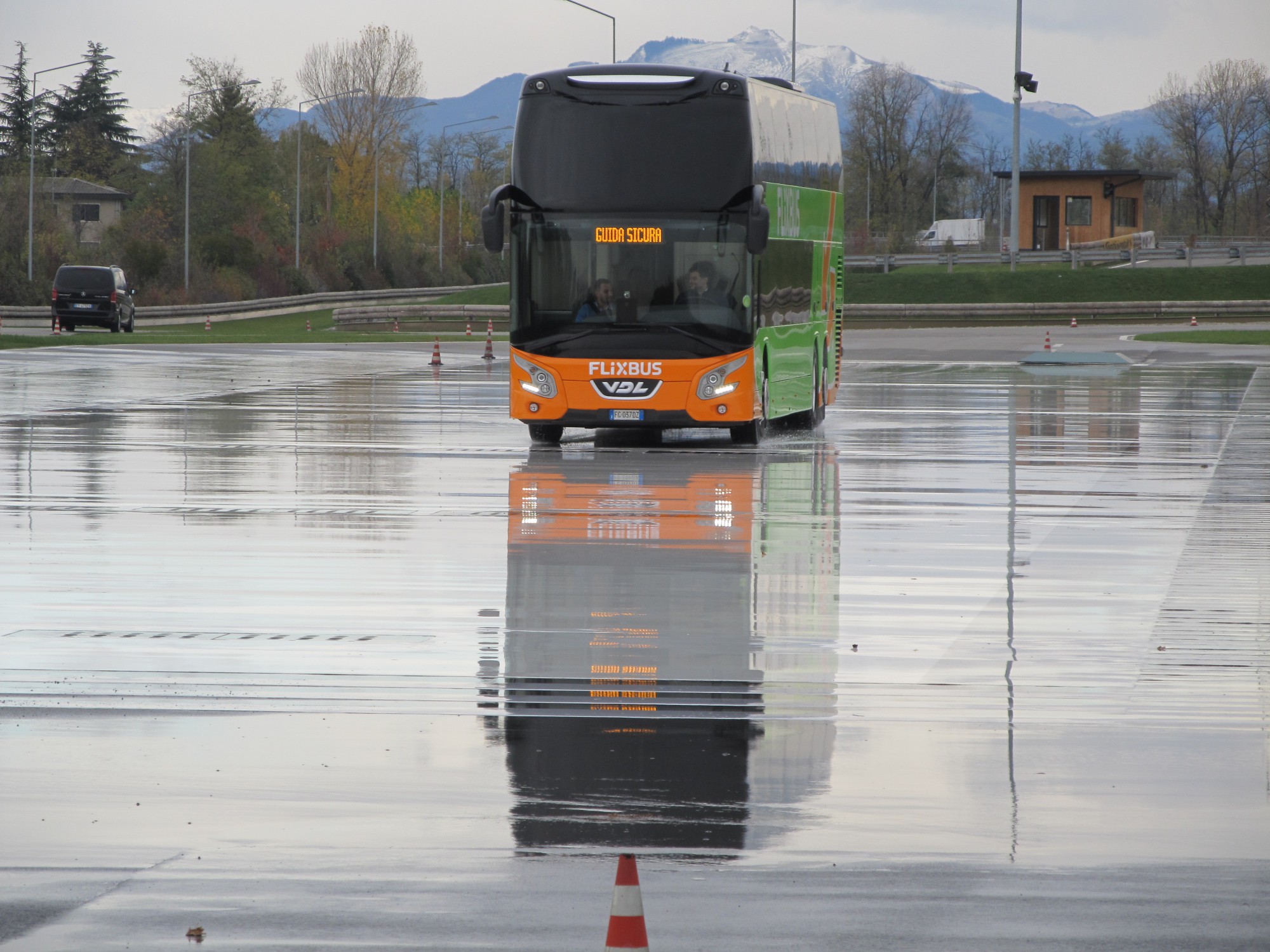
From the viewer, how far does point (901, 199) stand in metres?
134

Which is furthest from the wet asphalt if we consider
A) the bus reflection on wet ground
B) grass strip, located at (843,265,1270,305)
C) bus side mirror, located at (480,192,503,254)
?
grass strip, located at (843,265,1270,305)

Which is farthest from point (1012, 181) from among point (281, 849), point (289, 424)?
point (281, 849)

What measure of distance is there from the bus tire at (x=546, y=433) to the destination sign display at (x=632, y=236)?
94.1 inches

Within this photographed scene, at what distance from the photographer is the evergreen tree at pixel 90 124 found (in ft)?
427

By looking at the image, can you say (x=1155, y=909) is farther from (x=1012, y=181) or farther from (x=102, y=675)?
(x=1012, y=181)

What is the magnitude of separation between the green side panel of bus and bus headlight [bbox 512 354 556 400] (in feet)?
7.42

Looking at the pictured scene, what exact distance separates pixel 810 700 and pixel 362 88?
12166 centimetres

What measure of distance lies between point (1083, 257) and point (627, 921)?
77.8 meters

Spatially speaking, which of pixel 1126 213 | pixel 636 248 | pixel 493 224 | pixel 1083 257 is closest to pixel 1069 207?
pixel 1126 213

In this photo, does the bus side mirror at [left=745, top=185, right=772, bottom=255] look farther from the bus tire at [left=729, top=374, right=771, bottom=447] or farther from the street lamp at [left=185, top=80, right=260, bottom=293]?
the street lamp at [left=185, top=80, right=260, bottom=293]

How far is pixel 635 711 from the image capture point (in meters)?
7.50

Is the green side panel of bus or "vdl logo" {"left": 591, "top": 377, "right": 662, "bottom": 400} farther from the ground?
the green side panel of bus

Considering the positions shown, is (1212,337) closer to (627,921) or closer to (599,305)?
(599,305)

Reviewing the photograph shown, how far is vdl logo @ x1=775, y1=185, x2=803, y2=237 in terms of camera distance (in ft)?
73.8
